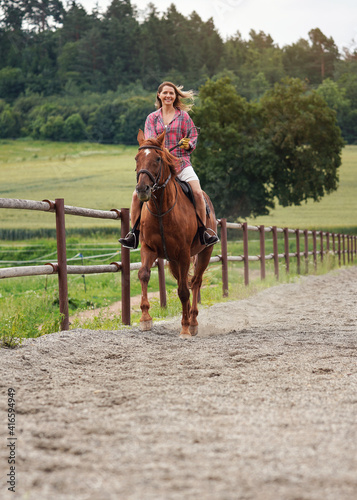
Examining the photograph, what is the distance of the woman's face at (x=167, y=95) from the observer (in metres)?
6.30

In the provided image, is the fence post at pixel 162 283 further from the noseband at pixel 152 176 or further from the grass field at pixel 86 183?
the grass field at pixel 86 183

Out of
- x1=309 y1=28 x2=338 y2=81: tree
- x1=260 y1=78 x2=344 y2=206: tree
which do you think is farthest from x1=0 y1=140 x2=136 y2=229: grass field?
x1=309 y1=28 x2=338 y2=81: tree

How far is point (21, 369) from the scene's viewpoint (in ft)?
13.4

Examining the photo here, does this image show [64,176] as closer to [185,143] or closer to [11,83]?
[11,83]

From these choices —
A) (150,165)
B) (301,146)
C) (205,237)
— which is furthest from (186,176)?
(301,146)

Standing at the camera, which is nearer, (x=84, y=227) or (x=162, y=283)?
(x=162, y=283)

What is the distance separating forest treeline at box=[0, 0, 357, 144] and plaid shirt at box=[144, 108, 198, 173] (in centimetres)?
6983

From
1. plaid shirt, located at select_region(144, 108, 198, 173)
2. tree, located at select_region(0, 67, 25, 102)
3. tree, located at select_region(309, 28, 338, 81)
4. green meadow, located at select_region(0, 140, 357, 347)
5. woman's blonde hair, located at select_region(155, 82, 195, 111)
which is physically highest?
→ tree, located at select_region(309, 28, 338, 81)

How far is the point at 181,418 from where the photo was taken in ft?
9.15

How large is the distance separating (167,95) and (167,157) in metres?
0.85

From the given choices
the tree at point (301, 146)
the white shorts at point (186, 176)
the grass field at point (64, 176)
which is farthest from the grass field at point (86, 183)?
the white shorts at point (186, 176)

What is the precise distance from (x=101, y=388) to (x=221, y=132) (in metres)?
32.3

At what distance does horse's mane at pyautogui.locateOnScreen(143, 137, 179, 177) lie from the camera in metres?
5.62

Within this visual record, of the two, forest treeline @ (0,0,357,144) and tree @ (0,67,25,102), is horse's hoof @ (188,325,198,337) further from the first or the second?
tree @ (0,67,25,102)
